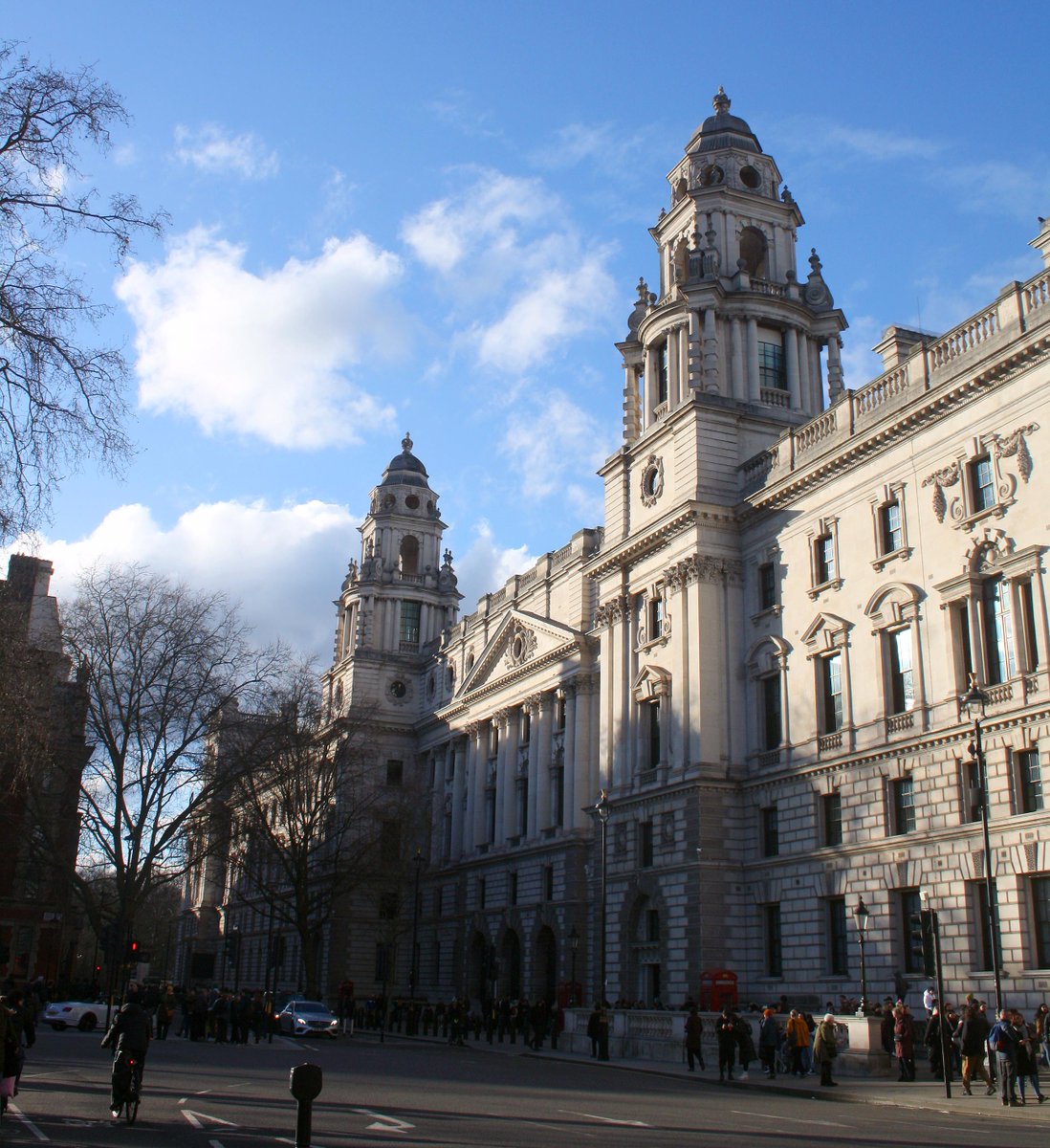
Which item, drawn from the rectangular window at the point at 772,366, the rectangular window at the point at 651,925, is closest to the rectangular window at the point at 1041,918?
the rectangular window at the point at 651,925

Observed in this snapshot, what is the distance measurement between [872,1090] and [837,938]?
13039 mm

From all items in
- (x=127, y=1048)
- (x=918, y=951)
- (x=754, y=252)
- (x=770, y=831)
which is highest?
(x=754, y=252)

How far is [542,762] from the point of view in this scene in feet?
199

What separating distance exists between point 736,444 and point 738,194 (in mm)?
12697

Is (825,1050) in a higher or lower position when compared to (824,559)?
lower

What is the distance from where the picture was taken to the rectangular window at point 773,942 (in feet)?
129

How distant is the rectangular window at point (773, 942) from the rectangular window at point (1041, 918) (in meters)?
10.8

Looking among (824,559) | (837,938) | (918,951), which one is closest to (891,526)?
(824,559)

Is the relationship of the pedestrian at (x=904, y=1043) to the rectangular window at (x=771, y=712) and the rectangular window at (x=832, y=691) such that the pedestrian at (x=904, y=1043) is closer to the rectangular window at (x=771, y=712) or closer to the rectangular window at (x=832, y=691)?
the rectangular window at (x=832, y=691)

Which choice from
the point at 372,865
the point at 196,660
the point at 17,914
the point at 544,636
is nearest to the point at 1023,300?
the point at 196,660

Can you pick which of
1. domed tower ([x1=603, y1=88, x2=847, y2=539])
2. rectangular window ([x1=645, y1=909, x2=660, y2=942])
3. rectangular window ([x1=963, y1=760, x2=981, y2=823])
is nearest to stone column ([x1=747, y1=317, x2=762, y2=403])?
domed tower ([x1=603, y1=88, x2=847, y2=539])

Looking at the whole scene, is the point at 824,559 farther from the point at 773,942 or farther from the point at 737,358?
the point at 773,942

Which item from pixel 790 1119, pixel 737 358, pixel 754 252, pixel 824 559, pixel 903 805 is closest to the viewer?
pixel 790 1119

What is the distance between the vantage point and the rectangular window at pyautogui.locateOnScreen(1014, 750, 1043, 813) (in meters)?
30.2
